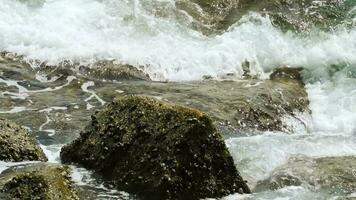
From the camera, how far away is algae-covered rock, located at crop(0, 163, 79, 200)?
21.9 ft

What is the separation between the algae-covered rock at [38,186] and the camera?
668 cm

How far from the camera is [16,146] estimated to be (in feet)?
27.8

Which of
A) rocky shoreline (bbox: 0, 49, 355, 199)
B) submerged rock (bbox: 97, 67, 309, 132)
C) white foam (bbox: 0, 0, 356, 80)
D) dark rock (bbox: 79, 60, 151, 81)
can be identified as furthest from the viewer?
white foam (bbox: 0, 0, 356, 80)

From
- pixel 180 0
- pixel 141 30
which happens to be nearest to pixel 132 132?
pixel 141 30

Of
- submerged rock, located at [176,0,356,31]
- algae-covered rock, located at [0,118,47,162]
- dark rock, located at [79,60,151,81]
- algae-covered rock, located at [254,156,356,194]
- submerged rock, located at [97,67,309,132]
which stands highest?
submerged rock, located at [176,0,356,31]

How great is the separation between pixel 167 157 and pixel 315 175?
8.52 ft

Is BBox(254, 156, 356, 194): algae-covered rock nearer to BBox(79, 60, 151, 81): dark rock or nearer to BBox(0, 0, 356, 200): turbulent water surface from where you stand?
BBox(0, 0, 356, 200): turbulent water surface

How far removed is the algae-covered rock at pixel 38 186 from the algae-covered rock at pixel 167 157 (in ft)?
3.18

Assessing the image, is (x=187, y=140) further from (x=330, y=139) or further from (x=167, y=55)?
(x=167, y=55)

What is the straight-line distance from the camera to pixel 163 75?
1469 centimetres

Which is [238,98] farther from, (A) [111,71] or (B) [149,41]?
(B) [149,41]

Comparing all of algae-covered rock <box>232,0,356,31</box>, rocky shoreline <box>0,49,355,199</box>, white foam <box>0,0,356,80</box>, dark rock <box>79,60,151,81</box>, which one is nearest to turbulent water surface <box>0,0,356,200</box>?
white foam <box>0,0,356,80</box>

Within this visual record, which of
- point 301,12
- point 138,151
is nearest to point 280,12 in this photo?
point 301,12

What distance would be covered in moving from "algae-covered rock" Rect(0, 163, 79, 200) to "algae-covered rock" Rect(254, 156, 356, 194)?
9.28 ft
